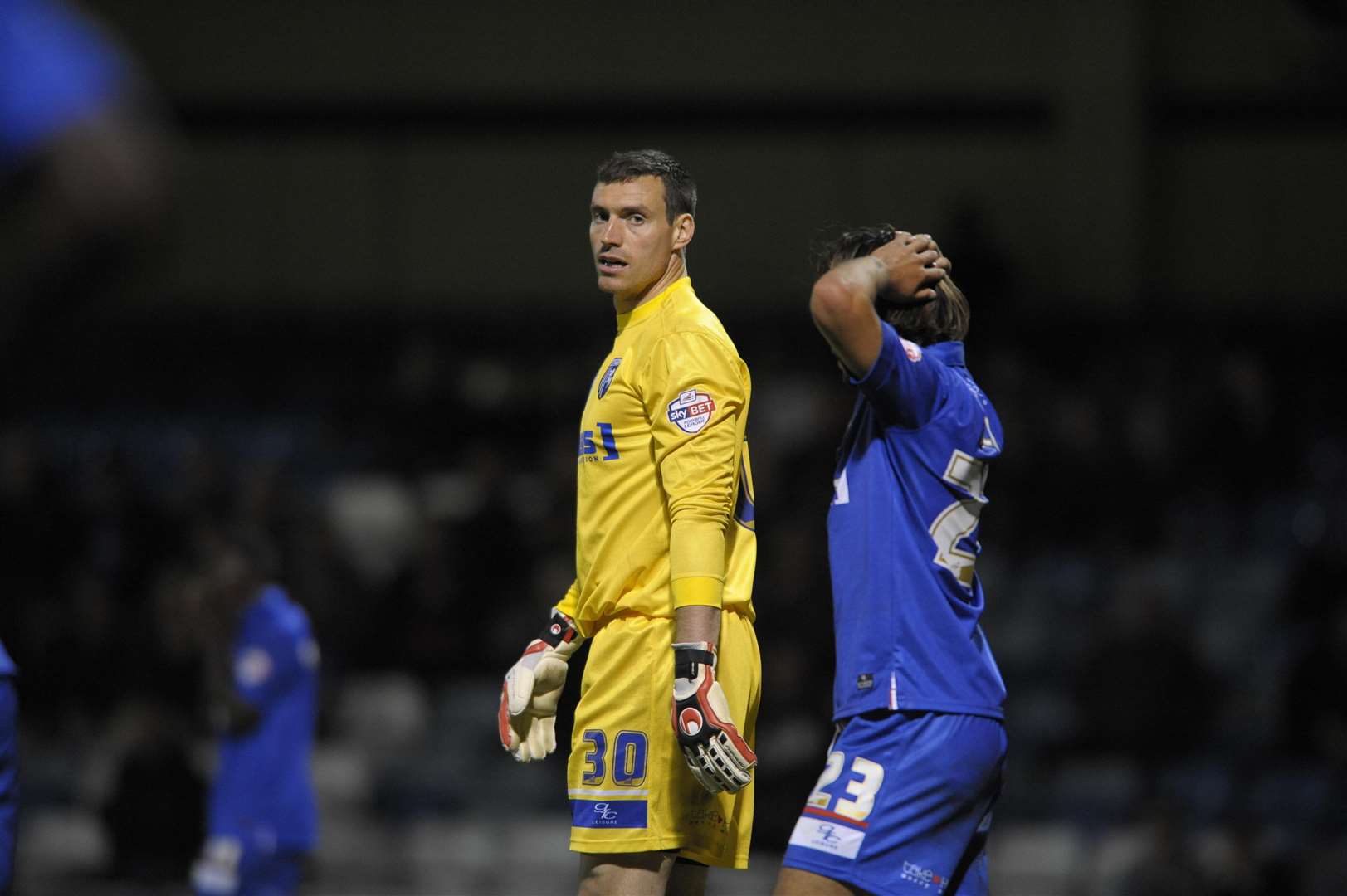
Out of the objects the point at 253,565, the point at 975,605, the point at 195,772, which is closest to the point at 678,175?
the point at 975,605

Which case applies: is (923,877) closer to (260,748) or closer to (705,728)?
(705,728)

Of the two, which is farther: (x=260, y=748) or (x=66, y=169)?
(x=260, y=748)

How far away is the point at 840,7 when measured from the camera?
16359 millimetres

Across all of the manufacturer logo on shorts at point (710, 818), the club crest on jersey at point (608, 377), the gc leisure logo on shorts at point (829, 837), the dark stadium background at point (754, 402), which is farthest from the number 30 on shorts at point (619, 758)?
the dark stadium background at point (754, 402)

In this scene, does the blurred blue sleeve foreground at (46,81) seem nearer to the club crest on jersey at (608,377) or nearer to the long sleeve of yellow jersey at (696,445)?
the long sleeve of yellow jersey at (696,445)

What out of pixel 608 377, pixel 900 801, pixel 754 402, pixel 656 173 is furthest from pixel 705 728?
pixel 754 402

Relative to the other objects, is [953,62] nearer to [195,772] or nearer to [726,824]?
[195,772]

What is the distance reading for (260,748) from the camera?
7973 millimetres

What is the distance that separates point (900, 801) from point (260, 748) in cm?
465

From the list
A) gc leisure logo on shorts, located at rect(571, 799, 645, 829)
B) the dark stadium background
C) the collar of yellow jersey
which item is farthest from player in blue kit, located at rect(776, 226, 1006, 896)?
the dark stadium background

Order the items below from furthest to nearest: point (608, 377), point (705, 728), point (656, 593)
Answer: point (608, 377)
point (656, 593)
point (705, 728)

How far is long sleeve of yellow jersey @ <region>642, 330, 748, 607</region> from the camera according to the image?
431cm

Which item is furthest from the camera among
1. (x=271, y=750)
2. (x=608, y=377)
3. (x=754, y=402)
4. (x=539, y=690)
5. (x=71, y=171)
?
(x=754, y=402)

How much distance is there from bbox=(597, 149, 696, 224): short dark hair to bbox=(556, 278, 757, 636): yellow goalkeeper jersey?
23 centimetres
